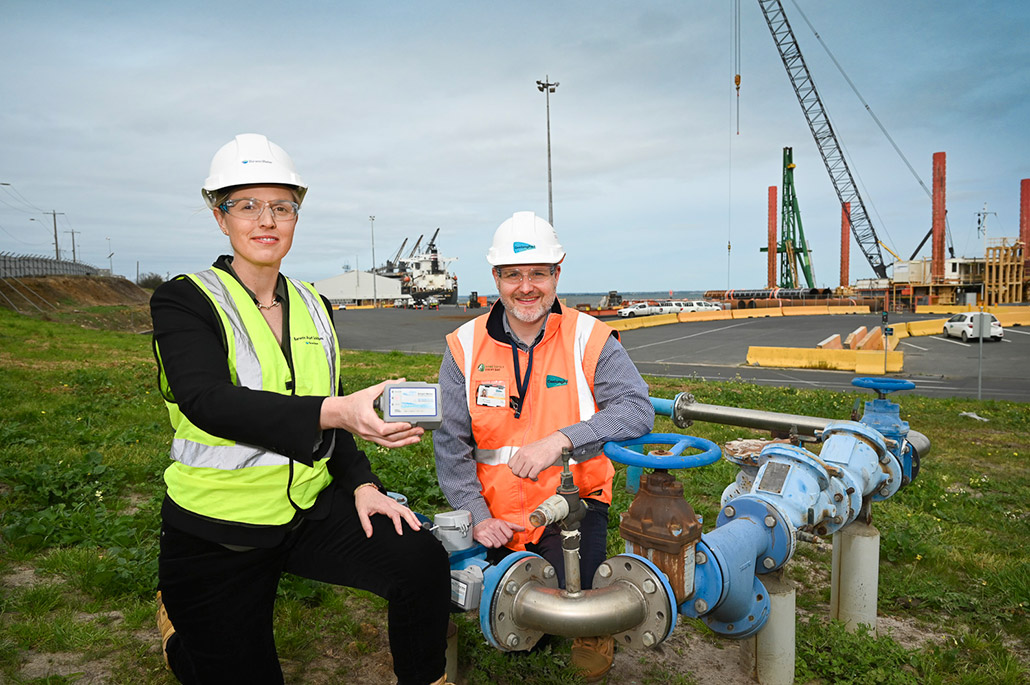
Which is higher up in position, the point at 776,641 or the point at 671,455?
the point at 671,455

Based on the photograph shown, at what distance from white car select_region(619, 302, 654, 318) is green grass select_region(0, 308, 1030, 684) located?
109 feet

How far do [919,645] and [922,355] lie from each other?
775 inches

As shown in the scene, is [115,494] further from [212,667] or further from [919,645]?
[919,645]

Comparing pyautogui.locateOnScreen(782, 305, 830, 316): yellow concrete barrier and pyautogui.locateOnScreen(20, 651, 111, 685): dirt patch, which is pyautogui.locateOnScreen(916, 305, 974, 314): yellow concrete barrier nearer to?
pyautogui.locateOnScreen(782, 305, 830, 316): yellow concrete barrier

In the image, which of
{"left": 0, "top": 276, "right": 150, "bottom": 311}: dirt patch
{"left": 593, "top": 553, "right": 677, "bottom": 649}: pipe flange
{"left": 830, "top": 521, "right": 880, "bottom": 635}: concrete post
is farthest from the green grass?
{"left": 0, "top": 276, "right": 150, "bottom": 311}: dirt patch

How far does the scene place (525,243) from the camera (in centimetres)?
272

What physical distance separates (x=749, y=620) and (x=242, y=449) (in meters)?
1.88

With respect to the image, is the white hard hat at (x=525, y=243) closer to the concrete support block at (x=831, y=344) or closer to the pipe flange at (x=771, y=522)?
the pipe flange at (x=771, y=522)

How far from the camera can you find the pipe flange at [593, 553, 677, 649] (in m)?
1.95

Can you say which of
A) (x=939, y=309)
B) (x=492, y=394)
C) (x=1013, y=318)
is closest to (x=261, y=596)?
Result: (x=492, y=394)

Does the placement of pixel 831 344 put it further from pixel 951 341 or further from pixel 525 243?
pixel 525 243

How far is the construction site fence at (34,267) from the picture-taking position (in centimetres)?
4106

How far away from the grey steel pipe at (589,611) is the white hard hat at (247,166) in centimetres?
158

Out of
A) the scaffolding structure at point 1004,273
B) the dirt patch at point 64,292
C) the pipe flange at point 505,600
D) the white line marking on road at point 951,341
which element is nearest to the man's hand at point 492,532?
the pipe flange at point 505,600
